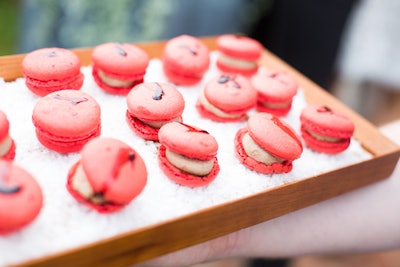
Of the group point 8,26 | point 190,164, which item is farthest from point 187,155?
point 8,26

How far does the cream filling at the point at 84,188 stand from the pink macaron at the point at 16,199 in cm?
8

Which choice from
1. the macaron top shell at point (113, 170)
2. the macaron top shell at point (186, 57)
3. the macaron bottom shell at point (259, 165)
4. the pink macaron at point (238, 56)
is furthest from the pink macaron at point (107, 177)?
the pink macaron at point (238, 56)

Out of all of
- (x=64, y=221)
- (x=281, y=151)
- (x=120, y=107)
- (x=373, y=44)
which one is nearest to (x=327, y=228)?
(x=281, y=151)

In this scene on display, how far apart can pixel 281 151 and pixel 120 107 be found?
472 millimetres

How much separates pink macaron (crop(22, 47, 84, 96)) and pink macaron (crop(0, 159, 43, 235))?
1.17 ft

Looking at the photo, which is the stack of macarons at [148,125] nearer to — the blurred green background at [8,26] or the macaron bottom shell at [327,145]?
the macaron bottom shell at [327,145]

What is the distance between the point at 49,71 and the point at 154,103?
11.5 inches

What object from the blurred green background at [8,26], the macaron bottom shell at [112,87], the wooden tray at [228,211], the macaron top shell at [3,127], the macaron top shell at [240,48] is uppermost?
the macaron top shell at [3,127]

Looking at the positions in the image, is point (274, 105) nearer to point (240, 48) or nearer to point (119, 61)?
point (240, 48)

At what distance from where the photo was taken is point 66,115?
39.9 inches

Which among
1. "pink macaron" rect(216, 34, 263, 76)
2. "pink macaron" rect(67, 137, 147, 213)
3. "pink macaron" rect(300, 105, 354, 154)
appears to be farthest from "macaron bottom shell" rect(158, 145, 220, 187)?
"pink macaron" rect(216, 34, 263, 76)

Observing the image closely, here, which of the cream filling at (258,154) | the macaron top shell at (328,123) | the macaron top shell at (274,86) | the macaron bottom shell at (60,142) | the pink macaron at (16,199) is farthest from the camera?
the macaron top shell at (274,86)

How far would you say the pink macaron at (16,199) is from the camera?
797 millimetres

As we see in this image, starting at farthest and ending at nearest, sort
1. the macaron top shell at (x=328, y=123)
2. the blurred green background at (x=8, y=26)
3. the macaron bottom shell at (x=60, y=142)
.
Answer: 1. the blurred green background at (x=8, y=26)
2. the macaron top shell at (x=328, y=123)
3. the macaron bottom shell at (x=60, y=142)
